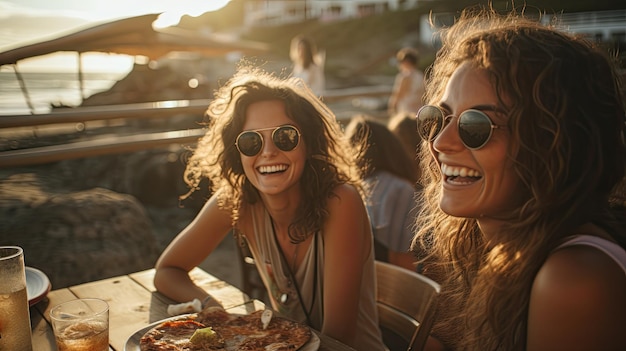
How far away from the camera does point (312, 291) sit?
6.72ft

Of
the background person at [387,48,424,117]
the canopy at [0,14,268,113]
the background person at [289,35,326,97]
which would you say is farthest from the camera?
the background person at [387,48,424,117]

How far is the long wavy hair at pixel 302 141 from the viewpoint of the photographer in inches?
82.1

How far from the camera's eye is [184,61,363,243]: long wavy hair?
2086 millimetres

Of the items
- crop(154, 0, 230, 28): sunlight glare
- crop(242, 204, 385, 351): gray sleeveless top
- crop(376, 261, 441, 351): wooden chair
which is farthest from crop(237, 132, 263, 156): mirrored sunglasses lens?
crop(154, 0, 230, 28): sunlight glare

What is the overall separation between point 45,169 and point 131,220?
82.2 inches

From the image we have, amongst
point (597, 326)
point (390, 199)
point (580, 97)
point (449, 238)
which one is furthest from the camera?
point (390, 199)

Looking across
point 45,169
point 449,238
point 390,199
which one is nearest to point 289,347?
point 449,238

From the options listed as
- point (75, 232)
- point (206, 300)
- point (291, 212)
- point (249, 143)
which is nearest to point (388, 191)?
point (291, 212)

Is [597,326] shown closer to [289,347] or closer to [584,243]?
[584,243]

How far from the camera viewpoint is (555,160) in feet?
3.85

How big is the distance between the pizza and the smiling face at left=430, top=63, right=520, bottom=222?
553 mm

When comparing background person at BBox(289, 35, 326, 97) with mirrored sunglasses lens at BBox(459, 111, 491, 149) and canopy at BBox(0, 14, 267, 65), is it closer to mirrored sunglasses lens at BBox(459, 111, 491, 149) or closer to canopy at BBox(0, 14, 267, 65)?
canopy at BBox(0, 14, 267, 65)

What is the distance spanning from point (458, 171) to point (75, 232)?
2.99m

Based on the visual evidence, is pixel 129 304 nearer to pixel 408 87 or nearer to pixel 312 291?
pixel 312 291
